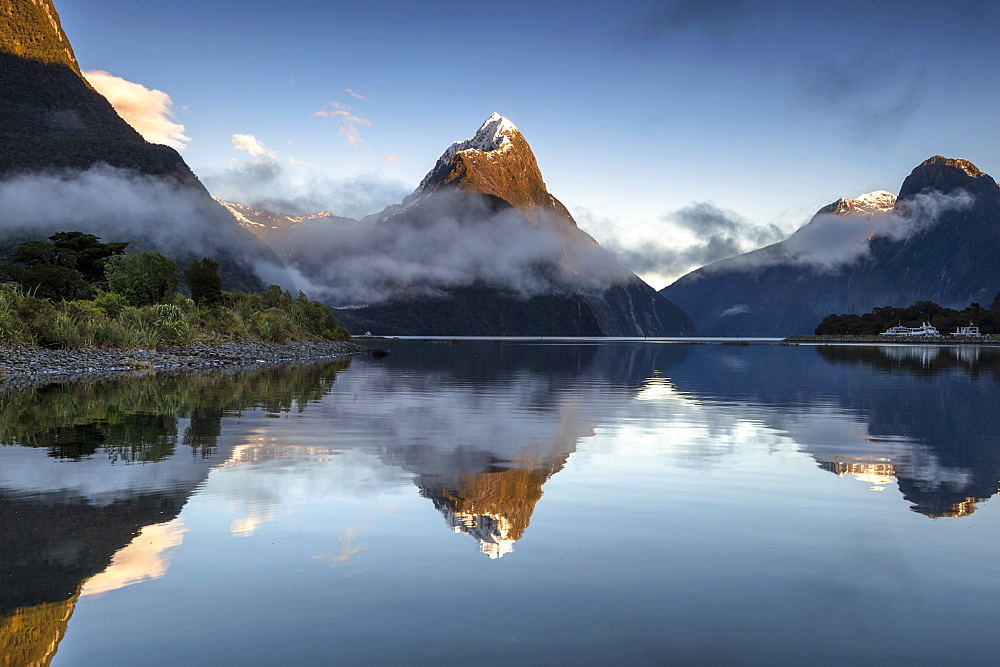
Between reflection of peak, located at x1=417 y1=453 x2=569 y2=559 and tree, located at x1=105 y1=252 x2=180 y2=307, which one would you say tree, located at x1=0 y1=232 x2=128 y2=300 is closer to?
tree, located at x1=105 y1=252 x2=180 y2=307

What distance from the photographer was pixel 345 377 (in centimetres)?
5709

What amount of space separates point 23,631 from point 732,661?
7261mm

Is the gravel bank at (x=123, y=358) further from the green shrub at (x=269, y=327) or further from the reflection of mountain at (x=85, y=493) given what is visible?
the reflection of mountain at (x=85, y=493)

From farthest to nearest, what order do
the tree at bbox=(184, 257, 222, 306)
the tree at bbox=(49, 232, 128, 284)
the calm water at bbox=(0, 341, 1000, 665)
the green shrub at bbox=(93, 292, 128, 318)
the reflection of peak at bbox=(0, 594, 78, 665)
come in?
the tree at bbox=(49, 232, 128, 284) → the tree at bbox=(184, 257, 222, 306) → the green shrub at bbox=(93, 292, 128, 318) → the calm water at bbox=(0, 341, 1000, 665) → the reflection of peak at bbox=(0, 594, 78, 665)

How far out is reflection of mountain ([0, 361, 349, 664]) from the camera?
8719mm

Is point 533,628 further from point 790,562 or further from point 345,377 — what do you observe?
point 345,377

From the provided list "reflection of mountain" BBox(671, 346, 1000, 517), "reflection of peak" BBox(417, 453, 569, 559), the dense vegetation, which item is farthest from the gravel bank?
"reflection of mountain" BBox(671, 346, 1000, 517)

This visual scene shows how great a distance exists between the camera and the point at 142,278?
97125mm

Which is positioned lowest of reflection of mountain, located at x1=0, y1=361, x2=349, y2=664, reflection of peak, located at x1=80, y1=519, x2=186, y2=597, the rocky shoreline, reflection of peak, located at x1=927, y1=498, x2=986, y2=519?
the rocky shoreline

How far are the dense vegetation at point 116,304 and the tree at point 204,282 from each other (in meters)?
0.13

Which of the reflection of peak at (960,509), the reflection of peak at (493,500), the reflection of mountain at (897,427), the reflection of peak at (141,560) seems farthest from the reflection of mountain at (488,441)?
the reflection of peak at (960,509)

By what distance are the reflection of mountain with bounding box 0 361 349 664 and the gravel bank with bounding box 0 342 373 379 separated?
20.1 m

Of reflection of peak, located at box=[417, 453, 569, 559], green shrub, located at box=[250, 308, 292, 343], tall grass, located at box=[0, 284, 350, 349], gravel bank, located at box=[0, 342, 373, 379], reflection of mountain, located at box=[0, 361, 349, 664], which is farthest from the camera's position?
green shrub, located at box=[250, 308, 292, 343]

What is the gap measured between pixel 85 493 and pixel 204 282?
101 m
